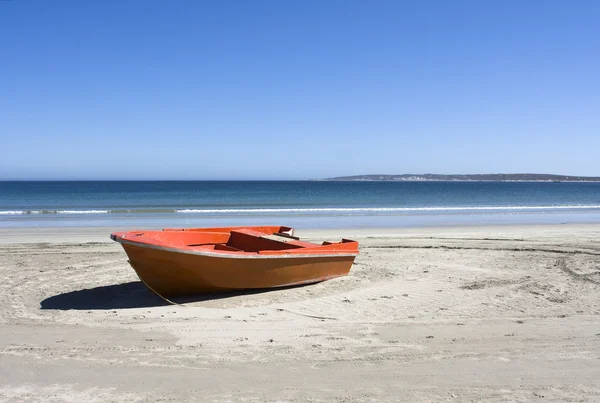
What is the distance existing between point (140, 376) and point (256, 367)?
3.51 feet

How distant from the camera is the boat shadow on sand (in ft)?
24.2

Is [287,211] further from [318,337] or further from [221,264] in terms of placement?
[318,337]

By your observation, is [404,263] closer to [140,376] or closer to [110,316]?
[110,316]

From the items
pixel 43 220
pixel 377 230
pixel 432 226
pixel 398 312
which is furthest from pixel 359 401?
pixel 43 220

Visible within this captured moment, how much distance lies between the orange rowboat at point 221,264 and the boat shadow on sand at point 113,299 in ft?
0.42

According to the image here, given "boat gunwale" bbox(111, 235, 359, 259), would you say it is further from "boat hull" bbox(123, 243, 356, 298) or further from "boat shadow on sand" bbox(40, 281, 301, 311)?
"boat shadow on sand" bbox(40, 281, 301, 311)

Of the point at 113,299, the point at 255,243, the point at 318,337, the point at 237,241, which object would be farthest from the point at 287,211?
the point at 318,337

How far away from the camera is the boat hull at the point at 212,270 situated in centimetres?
729

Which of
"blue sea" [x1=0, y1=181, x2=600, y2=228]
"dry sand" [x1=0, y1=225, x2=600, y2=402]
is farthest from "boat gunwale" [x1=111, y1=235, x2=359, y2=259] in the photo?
"blue sea" [x1=0, y1=181, x2=600, y2=228]

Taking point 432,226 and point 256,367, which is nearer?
point 256,367

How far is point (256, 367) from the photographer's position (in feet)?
16.4

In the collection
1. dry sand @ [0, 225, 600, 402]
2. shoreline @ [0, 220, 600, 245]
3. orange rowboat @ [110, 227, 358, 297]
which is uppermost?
orange rowboat @ [110, 227, 358, 297]

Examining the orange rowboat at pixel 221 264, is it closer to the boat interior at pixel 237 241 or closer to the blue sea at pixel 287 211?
the boat interior at pixel 237 241

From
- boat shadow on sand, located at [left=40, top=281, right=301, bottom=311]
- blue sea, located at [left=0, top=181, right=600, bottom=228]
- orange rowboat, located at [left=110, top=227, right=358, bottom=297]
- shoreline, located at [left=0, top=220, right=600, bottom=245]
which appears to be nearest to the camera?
orange rowboat, located at [left=110, top=227, right=358, bottom=297]
